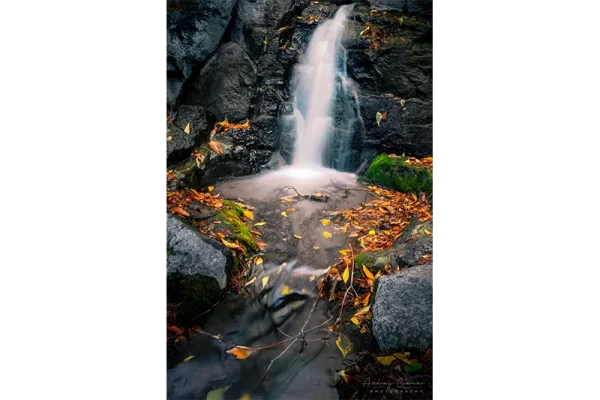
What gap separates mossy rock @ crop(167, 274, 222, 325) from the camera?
12.6 feet

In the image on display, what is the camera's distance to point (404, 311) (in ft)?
10.8

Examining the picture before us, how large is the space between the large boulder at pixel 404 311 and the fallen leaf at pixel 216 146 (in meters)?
5.41

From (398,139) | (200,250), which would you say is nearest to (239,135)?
(398,139)

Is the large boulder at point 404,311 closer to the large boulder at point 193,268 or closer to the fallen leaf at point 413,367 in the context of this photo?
the fallen leaf at point 413,367

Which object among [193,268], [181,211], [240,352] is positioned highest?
[181,211]

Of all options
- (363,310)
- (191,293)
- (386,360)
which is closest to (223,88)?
(191,293)

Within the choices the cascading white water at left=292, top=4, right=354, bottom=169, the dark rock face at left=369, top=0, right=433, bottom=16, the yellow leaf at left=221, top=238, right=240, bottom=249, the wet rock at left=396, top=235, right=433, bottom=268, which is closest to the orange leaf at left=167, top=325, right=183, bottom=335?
the yellow leaf at left=221, top=238, right=240, bottom=249

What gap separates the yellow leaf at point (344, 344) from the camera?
3.50 meters

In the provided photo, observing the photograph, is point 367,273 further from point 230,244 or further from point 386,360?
point 230,244

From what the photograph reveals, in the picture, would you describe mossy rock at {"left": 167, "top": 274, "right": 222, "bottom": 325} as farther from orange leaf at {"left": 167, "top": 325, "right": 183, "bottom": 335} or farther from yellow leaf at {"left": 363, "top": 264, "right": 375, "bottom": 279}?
yellow leaf at {"left": 363, "top": 264, "right": 375, "bottom": 279}

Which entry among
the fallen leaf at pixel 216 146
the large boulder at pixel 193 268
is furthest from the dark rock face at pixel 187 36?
the large boulder at pixel 193 268

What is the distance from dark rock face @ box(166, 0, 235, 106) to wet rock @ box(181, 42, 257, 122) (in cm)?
32

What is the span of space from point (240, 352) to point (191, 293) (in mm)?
928
